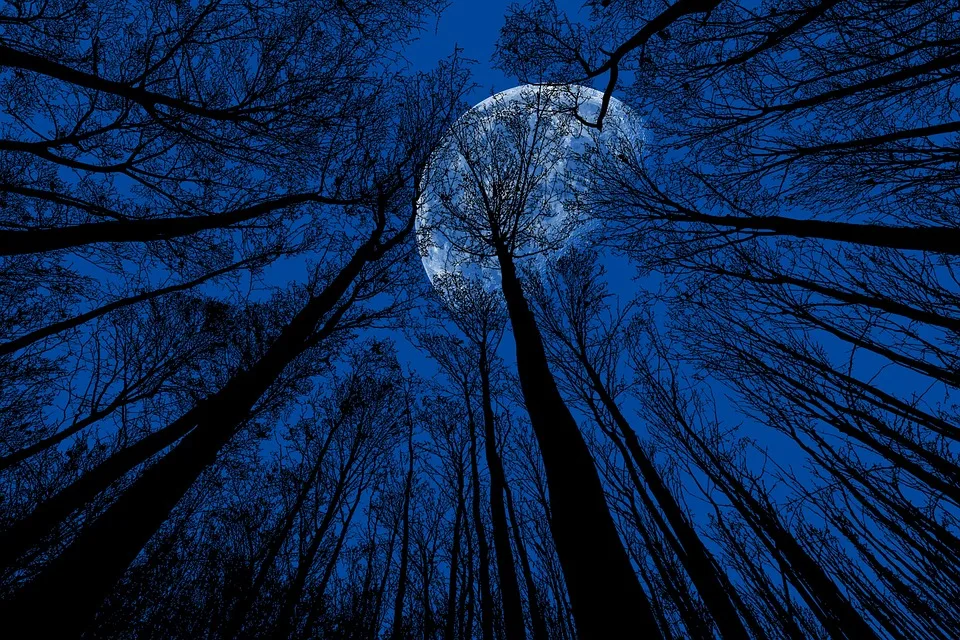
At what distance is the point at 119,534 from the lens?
8.10 ft

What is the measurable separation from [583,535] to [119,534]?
10.4 feet

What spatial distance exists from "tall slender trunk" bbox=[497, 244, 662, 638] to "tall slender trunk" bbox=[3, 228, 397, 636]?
282 cm

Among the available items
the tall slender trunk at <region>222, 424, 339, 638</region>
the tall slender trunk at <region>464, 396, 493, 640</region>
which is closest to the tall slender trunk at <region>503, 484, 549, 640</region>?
the tall slender trunk at <region>464, 396, 493, 640</region>

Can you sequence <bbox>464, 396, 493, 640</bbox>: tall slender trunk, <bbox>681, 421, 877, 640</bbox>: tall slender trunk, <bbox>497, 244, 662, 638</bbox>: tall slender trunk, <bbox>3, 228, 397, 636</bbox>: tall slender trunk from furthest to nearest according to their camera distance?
<bbox>464, 396, 493, 640</bbox>: tall slender trunk → <bbox>681, 421, 877, 640</bbox>: tall slender trunk → <bbox>3, 228, 397, 636</bbox>: tall slender trunk → <bbox>497, 244, 662, 638</bbox>: tall slender trunk

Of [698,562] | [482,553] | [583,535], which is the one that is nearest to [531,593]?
[482,553]

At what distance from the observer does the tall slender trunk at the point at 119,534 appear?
2.11 meters

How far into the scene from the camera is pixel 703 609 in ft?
22.4

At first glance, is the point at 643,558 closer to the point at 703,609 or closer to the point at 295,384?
the point at 703,609

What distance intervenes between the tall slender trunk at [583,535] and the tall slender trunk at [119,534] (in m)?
2.82

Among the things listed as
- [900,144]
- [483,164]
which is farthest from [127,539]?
[900,144]

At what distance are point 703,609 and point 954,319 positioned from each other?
21.0 ft

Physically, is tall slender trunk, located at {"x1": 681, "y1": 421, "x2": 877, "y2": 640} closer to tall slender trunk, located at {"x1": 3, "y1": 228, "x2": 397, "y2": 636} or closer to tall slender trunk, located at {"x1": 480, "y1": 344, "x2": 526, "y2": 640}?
tall slender trunk, located at {"x1": 480, "y1": 344, "x2": 526, "y2": 640}

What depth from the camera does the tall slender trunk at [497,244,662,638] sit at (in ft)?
4.94

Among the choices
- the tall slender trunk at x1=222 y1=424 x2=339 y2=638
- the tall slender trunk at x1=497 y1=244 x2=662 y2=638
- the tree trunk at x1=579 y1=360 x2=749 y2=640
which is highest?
the tall slender trunk at x1=222 y1=424 x2=339 y2=638
